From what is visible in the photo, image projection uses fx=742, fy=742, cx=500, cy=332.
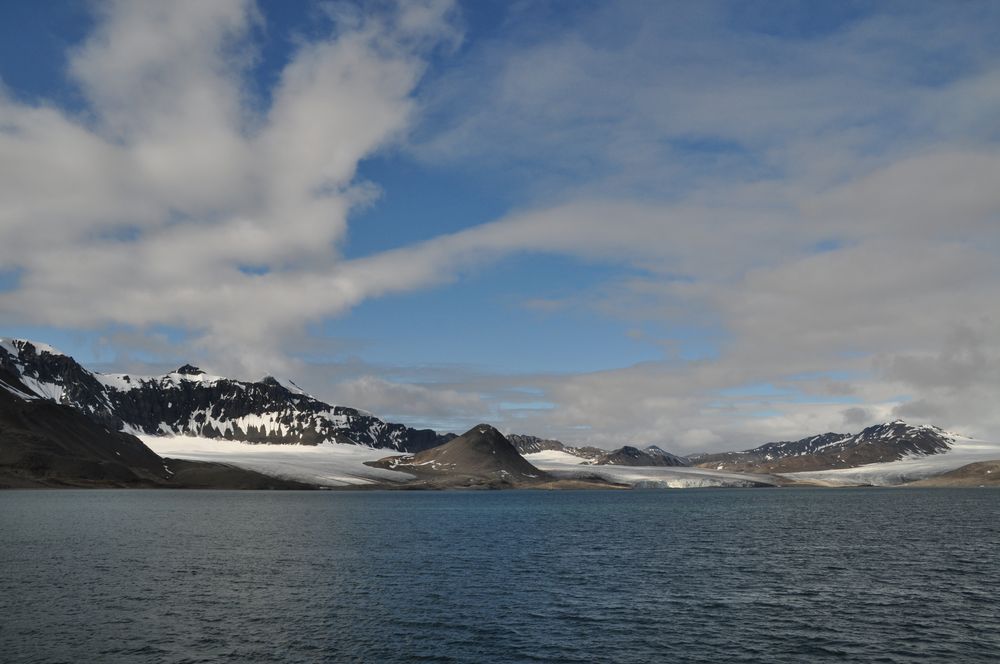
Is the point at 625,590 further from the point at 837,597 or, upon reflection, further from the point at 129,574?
the point at 129,574

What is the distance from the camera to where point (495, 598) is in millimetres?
61625

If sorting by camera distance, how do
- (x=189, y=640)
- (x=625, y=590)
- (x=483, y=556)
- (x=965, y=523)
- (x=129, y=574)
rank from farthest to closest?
(x=965, y=523) < (x=483, y=556) < (x=129, y=574) < (x=625, y=590) < (x=189, y=640)

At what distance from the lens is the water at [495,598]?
4500cm

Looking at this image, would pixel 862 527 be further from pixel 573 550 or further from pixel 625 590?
pixel 625 590

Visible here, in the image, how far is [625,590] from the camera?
6488 centimetres

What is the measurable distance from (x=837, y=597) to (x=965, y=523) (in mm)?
105366

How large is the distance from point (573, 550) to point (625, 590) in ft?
107

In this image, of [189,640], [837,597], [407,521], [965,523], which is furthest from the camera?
[407,521]

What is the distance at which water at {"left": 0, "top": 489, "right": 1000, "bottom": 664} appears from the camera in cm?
4500

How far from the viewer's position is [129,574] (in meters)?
71.4

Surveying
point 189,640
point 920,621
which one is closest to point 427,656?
point 189,640

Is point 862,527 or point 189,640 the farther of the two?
point 862,527

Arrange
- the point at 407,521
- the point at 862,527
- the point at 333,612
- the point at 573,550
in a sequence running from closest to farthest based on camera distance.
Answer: the point at 333,612 < the point at 573,550 < the point at 862,527 < the point at 407,521

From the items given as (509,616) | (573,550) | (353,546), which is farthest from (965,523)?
(509,616)
